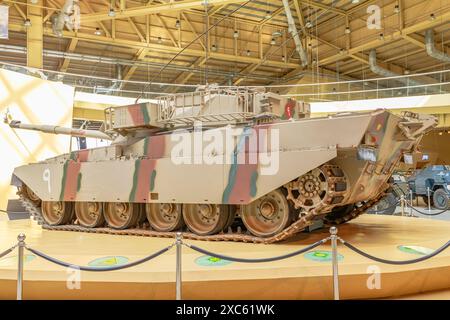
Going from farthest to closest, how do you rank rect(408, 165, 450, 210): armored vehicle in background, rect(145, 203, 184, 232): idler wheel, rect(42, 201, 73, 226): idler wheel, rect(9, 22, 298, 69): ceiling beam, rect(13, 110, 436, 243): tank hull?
rect(9, 22, 298, 69): ceiling beam → rect(408, 165, 450, 210): armored vehicle in background → rect(42, 201, 73, 226): idler wheel → rect(145, 203, 184, 232): idler wheel → rect(13, 110, 436, 243): tank hull

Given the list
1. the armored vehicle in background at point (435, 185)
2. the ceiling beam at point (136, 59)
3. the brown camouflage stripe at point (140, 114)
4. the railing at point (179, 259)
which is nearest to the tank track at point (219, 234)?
the railing at point (179, 259)

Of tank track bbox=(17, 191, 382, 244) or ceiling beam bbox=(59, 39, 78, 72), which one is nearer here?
tank track bbox=(17, 191, 382, 244)

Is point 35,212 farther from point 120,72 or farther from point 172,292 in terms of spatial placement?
point 120,72

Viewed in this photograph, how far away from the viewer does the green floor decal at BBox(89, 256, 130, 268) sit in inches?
255

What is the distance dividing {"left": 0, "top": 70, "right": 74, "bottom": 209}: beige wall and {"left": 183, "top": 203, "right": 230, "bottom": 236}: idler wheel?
10.7 m

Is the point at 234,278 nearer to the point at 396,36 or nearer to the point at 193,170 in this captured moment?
the point at 193,170

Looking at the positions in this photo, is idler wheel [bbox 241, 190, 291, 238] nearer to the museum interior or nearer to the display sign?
the museum interior

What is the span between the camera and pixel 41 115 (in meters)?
18.3

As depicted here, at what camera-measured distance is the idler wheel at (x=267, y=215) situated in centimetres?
805

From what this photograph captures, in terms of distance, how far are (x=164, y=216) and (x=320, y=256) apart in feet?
13.0

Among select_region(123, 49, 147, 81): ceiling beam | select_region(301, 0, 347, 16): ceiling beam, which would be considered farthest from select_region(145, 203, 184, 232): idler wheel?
select_region(123, 49, 147, 81): ceiling beam
